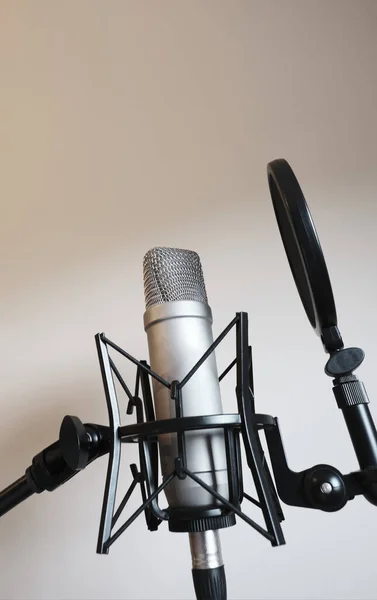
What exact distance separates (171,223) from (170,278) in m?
0.56

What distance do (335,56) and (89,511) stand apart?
1.10 metres

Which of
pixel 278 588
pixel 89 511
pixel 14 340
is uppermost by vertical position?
pixel 14 340

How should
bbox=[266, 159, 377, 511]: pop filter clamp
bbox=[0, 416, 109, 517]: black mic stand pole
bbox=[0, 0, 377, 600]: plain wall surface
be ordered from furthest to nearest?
bbox=[0, 0, 377, 600]: plain wall surface, bbox=[0, 416, 109, 517]: black mic stand pole, bbox=[266, 159, 377, 511]: pop filter clamp

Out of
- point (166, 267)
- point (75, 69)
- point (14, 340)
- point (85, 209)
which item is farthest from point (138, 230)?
point (166, 267)

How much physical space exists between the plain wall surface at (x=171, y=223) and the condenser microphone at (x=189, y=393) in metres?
0.43

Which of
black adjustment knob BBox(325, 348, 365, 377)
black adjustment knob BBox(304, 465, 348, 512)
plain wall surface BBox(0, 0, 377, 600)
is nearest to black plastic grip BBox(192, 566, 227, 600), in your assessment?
black adjustment knob BBox(304, 465, 348, 512)

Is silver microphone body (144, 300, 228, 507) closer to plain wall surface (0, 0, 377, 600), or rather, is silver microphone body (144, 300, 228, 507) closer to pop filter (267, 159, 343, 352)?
pop filter (267, 159, 343, 352)

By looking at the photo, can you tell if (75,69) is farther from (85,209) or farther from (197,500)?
(197,500)

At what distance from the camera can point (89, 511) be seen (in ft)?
3.39

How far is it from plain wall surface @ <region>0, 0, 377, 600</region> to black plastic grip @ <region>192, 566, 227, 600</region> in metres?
0.44

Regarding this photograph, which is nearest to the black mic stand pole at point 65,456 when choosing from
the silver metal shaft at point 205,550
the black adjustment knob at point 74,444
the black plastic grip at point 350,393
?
the black adjustment knob at point 74,444

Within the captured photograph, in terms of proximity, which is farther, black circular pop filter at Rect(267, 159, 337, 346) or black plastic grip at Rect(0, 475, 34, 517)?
black plastic grip at Rect(0, 475, 34, 517)

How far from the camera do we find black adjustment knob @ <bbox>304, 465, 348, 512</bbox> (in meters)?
0.55

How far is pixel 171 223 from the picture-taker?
47.7 inches
